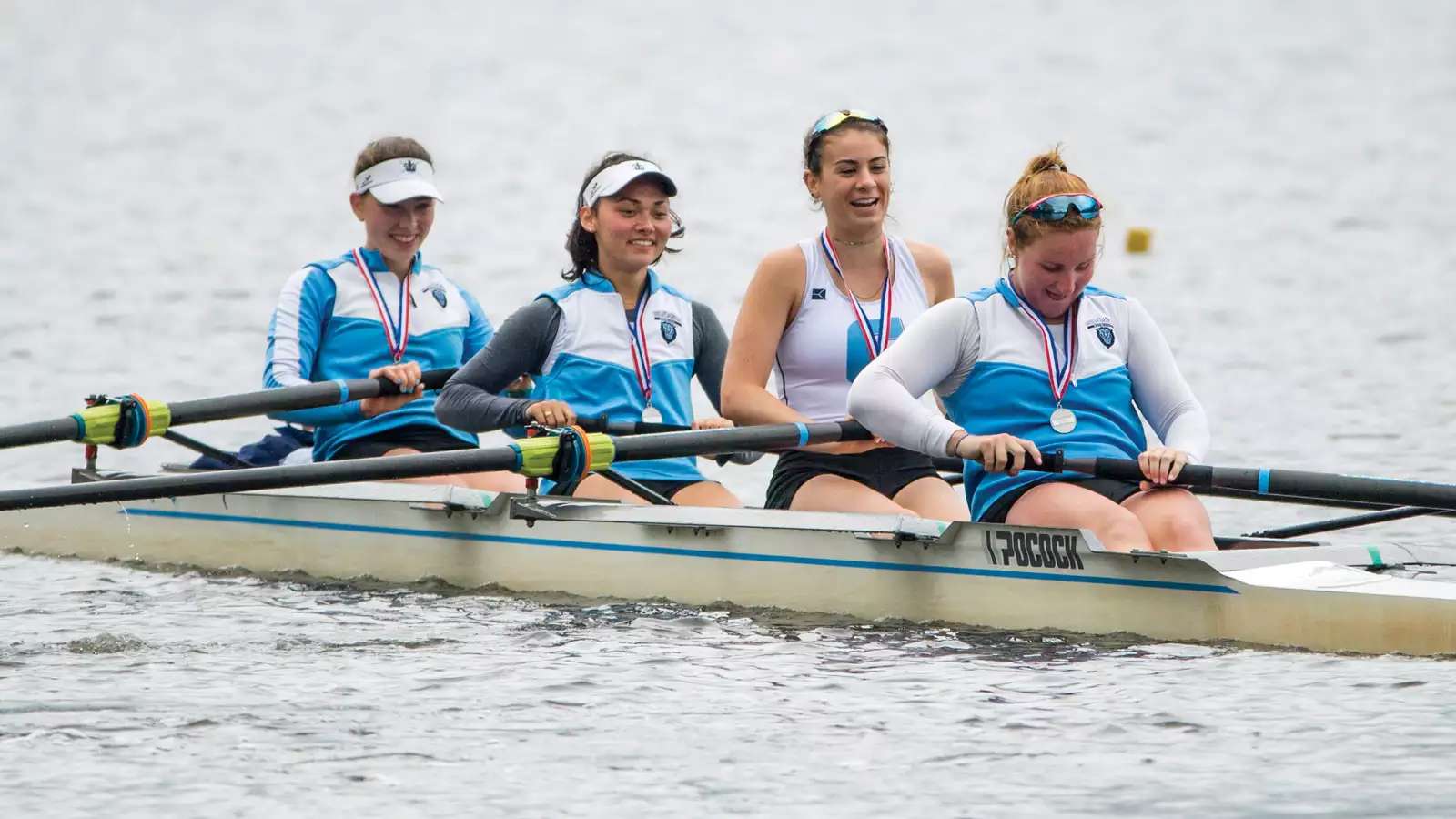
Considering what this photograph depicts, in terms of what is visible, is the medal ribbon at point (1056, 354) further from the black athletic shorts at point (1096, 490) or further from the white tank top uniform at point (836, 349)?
the white tank top uniform at point (836, 349)

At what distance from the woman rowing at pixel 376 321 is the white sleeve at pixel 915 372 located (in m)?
2.60

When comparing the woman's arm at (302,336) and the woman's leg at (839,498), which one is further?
the woman's arm at (302,336)

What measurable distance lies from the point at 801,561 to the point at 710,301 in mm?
13495

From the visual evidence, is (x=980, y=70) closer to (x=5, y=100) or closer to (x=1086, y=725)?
(x=5, y=100)

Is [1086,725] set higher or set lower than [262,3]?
lower

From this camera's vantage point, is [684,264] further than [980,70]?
No

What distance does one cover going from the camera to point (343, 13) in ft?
172

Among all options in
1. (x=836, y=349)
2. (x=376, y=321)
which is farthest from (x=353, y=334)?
(x=836, y=349)

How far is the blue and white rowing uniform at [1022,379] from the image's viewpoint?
7148mm

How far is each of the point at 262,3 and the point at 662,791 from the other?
49.6 meters

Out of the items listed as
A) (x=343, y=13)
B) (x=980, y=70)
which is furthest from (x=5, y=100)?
(x=980, y=70)

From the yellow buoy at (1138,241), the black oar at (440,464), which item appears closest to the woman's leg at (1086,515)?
the black oar at (440,464)

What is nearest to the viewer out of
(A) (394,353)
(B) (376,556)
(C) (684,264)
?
(B) (376,556)

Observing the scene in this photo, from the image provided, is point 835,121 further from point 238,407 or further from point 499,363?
point 238,407
